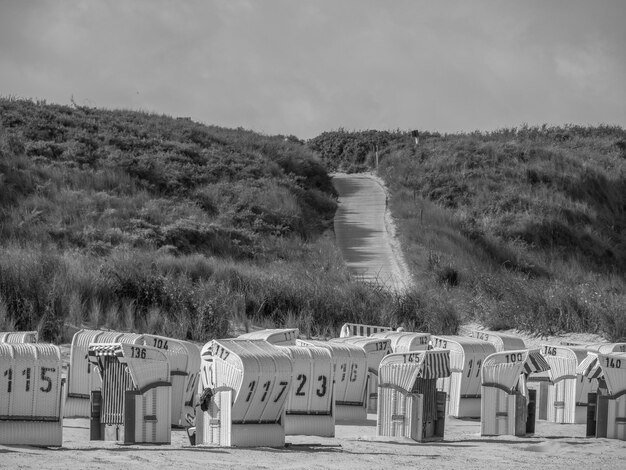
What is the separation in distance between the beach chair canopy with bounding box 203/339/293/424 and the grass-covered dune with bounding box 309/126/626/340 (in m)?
13.4

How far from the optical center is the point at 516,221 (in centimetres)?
3928

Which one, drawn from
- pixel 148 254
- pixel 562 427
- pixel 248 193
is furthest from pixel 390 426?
pixel 248 193

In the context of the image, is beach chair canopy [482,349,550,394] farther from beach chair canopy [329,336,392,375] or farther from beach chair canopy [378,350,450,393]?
beach chair canopy [329,336,392,375]

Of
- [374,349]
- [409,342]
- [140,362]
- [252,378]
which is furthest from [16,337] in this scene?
[409,342]

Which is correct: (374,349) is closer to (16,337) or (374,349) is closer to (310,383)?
(310,383)

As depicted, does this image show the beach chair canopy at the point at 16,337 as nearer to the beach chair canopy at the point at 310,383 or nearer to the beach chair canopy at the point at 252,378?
the beach chair canopy at the point at 252,378

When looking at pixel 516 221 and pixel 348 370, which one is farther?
pixel 516 221

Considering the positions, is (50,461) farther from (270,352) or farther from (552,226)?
(552,226)

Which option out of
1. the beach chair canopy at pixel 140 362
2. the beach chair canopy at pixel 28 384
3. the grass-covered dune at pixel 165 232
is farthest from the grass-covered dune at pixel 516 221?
the beach chair canopy at pixel 28 384

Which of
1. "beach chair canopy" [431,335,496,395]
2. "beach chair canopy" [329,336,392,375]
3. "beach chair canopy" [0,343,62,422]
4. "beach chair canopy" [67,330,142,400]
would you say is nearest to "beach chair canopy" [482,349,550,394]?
"beach chair canopy" [431,335,496,395]

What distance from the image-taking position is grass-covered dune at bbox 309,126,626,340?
83.5 feet

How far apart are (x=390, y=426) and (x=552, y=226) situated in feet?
90.6

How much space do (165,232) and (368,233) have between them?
825 cm

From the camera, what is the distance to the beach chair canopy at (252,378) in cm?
1118
